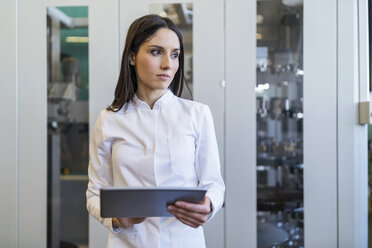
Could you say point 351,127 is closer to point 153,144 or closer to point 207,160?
point 207,160

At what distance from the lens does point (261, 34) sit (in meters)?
2.02

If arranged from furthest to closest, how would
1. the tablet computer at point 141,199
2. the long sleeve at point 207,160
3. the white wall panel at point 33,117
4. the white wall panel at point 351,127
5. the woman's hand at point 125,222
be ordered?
the white wall panel at point 33,117
the white wall panel at point 351,127
the long sleeve at point 207,160
the woman's hand at point 125,222
the tablet computer at point 141,199

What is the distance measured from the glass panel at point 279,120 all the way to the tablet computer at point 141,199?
1.05 metres

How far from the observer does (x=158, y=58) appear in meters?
1.32

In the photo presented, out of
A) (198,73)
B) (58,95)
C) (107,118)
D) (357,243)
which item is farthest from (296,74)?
(58,95)

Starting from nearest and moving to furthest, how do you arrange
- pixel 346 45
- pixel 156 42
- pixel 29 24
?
pixel 156 42 → pixel 346 45 → pixel 29 24

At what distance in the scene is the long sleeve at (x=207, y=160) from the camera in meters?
1.31

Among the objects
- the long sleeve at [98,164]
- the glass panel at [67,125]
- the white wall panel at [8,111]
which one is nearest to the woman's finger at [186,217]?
the long sleeve at [98,164]

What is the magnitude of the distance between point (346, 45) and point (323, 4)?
0.26 metres

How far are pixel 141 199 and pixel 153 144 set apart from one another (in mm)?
279

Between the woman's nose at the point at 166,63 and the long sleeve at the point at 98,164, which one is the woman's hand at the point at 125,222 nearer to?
the long sleeve at the point at 98,164

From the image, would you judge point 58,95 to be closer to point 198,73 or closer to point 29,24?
point 29,24

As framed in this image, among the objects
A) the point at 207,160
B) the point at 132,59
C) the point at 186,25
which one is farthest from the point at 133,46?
the point at 186,25

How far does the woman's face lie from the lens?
1.31m
